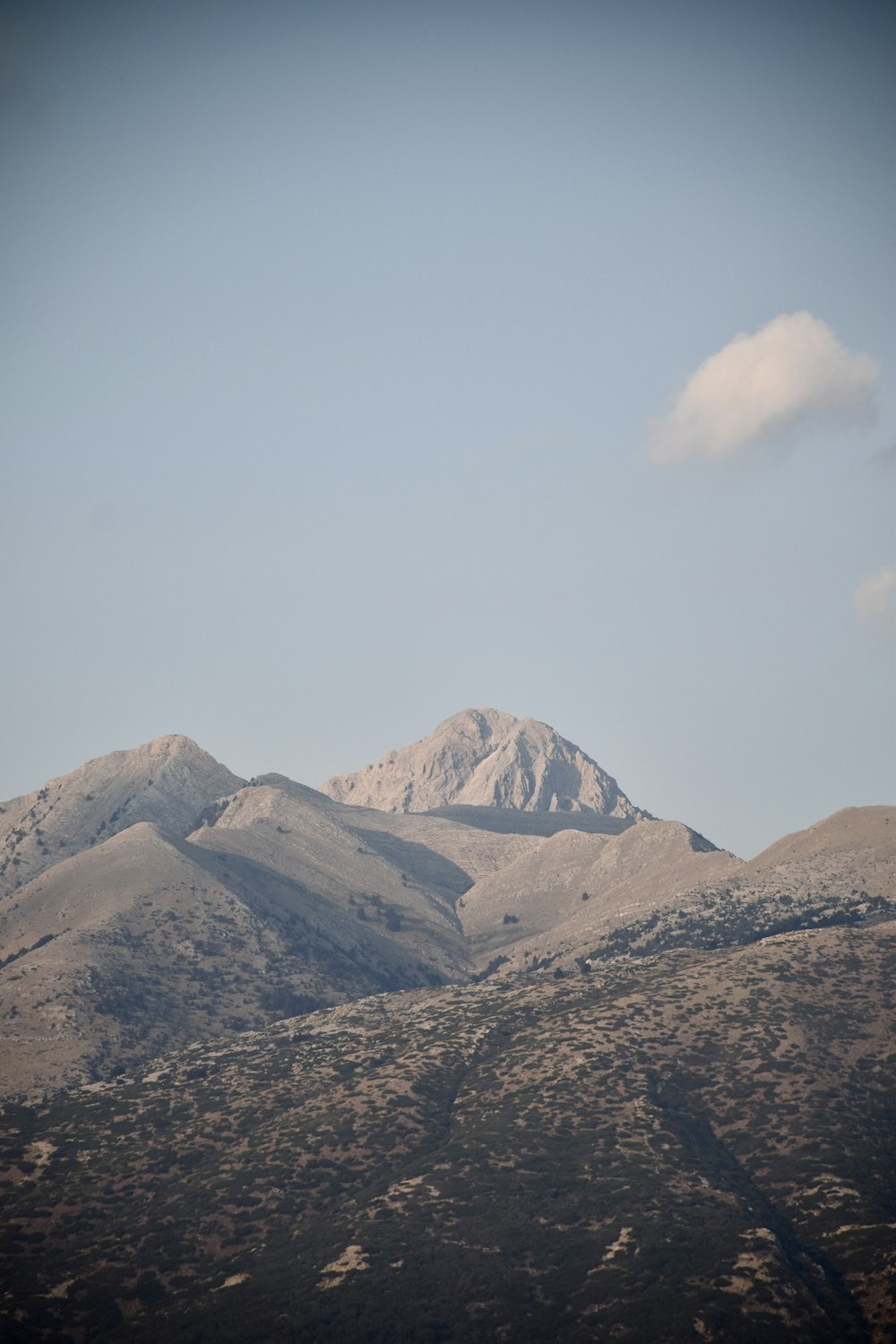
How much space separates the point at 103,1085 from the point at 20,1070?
683 inches

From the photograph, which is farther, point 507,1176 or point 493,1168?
point 493,1168

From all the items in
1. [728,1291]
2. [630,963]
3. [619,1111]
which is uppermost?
[630,963]

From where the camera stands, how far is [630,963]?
19438 centimetres

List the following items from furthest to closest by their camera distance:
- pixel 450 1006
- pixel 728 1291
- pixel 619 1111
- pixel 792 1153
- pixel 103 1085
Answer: pixel 450 1006
pixel 103 1085
pixel 619 1111
pixel 792 1153
pixel 728 1291

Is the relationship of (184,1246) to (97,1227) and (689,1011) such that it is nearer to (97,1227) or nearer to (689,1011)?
(97,1227)

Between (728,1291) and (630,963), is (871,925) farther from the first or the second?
(728,1291)


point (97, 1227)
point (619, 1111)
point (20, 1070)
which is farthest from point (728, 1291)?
point (20, 1070)

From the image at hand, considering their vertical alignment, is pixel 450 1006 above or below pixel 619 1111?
above

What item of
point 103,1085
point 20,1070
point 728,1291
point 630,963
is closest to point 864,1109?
point 728,1291

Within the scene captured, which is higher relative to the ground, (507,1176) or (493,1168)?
(493,1168)

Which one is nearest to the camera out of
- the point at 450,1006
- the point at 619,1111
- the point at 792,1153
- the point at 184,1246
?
the point at 184,1246

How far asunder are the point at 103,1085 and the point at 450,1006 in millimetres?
53275

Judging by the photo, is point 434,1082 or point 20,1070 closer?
point 434,1082

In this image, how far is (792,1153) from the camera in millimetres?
123500
